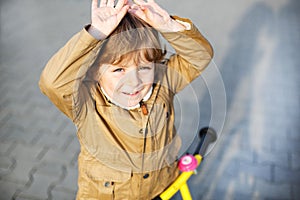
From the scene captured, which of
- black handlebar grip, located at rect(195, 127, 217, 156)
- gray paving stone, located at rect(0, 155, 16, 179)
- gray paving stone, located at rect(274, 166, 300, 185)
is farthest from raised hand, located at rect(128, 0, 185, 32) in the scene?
gray paving stone, located at rect(0, 155, 16, 179)

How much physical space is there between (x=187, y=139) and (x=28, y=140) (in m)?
1.01

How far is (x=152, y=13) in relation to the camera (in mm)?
1066

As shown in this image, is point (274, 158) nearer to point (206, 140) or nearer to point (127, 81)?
point (206, 140)

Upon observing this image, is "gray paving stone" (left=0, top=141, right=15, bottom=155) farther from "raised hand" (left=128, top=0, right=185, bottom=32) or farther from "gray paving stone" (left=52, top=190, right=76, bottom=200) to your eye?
"raised hand" (left=128, top=0, right=185, bottom=32)

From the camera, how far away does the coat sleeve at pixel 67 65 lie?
38.9 inches

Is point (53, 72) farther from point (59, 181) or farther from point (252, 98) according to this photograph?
point (252, 98)

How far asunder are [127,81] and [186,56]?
241mm

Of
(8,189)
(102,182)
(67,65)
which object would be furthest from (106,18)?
(8,189)

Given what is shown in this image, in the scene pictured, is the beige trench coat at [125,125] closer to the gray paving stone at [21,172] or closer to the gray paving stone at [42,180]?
the gray paving stone at [42,180]

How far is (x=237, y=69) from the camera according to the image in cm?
297

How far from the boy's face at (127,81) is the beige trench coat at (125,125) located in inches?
1.4

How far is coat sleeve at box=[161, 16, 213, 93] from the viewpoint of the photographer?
3.84 ft

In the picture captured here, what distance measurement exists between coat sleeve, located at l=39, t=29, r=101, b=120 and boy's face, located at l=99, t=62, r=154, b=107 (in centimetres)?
10

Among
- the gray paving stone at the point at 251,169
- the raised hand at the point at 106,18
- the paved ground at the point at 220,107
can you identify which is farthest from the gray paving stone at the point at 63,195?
the raised hand at the point at 106,18
